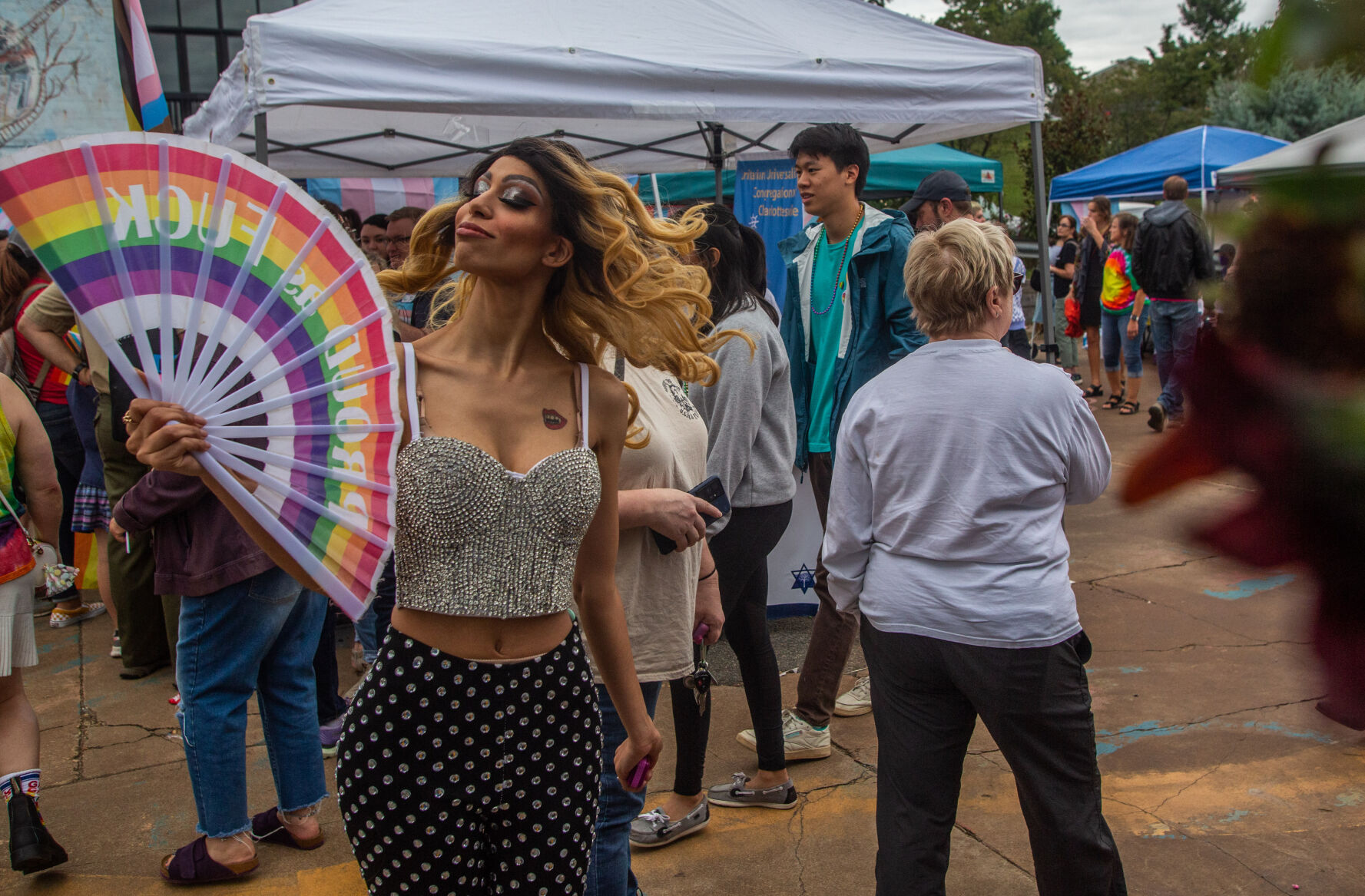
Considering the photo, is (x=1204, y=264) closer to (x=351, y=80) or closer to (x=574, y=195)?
(x=574, y=195)

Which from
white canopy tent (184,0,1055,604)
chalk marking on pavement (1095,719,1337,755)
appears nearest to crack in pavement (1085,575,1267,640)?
chalk marking on pavement (1095,719,1337,755)

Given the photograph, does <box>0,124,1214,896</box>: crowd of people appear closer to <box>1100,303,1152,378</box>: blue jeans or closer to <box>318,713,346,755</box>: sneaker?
<box>318,713,346,755</box>: sneaker

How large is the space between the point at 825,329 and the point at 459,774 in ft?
8.94

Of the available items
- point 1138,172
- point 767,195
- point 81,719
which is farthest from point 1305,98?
point 1138,172

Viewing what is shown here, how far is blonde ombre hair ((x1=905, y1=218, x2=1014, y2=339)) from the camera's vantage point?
2.38 m

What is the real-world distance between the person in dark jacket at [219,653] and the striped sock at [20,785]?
1.57 feet

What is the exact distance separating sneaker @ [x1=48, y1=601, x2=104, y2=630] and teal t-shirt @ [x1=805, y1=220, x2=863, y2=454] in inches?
→ 178

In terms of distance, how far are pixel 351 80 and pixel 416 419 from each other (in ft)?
9.47

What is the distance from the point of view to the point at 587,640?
216 cm

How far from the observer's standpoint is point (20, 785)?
3205 millimetres

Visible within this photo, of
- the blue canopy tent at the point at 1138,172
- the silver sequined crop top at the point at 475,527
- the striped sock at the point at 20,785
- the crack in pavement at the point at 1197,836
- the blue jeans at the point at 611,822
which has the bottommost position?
the crack in pavement at the point at 1197,836

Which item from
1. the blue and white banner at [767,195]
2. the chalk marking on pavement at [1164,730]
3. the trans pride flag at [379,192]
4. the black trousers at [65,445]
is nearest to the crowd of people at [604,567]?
the chalk marking on pavement at [1164,730]

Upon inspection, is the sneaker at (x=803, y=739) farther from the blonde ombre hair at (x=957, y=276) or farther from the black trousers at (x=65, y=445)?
the black trousers at (x=65, y=445)

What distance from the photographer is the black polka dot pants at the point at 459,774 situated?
1771mm
